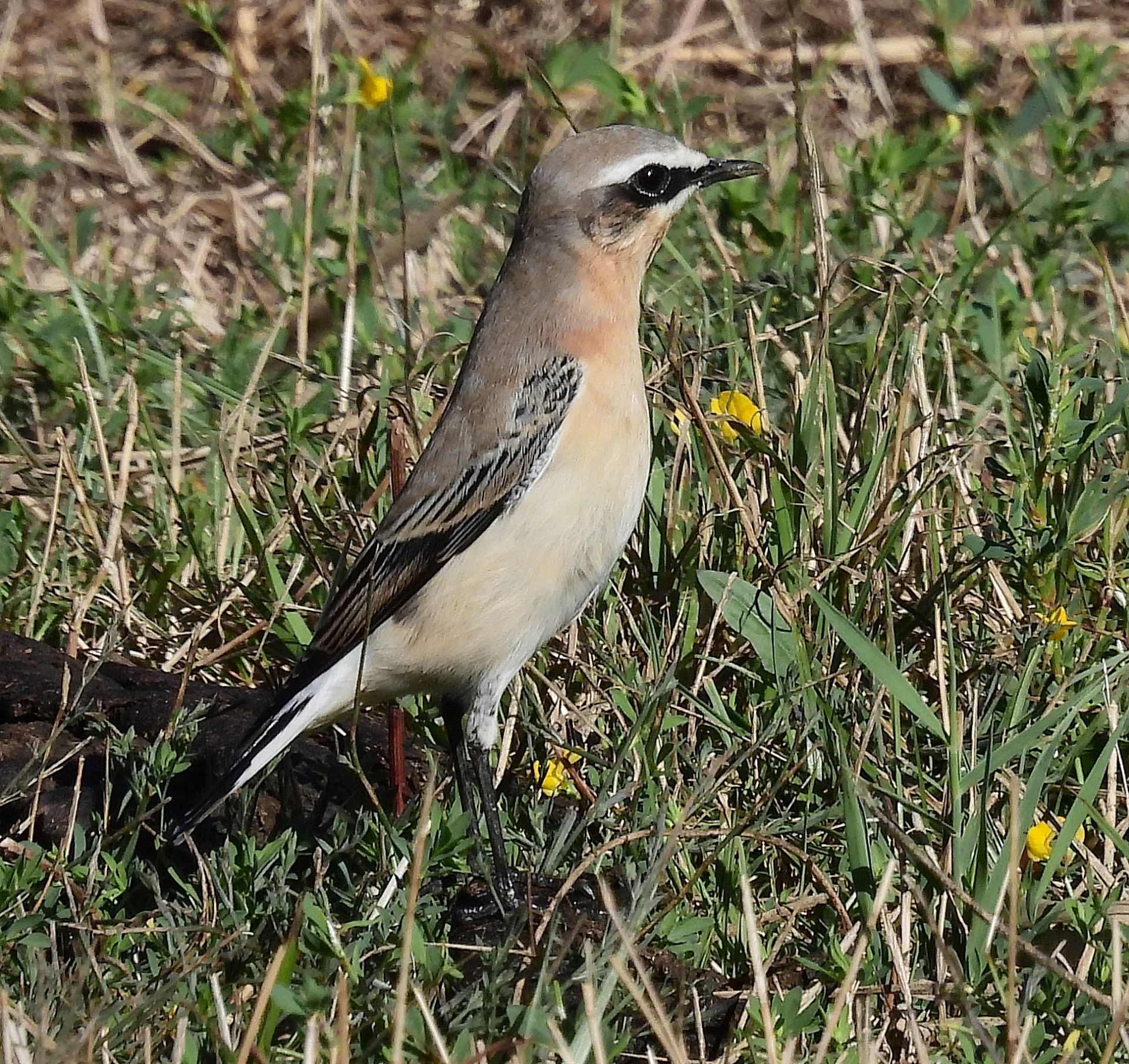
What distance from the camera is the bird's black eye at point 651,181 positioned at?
195 inches

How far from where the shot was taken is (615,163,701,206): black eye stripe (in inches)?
195

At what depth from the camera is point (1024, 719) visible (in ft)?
15.4

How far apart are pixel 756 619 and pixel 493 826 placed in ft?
3.05

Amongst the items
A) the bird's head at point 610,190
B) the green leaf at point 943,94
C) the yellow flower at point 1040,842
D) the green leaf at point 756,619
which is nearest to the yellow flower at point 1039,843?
the yellow flower at point 1040,842

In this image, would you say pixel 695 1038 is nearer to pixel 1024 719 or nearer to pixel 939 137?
pixel 1024 719

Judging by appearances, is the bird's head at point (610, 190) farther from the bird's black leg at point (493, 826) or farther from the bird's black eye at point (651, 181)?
the bird's black leg at point (493, 826)

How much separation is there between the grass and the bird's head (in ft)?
1.34

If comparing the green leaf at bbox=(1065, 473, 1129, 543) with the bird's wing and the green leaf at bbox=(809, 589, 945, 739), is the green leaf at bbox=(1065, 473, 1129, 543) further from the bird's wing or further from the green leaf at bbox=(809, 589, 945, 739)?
the bird's wing

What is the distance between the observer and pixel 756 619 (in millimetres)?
4875

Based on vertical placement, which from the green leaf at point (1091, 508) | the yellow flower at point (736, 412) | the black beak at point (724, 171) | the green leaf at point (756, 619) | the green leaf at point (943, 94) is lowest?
the green leaf at point (943, 94)

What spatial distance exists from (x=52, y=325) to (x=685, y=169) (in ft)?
9.52

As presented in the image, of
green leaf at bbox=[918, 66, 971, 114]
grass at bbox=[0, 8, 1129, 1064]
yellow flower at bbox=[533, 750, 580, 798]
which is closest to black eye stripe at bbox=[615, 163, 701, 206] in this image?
grass at bbox=[0, 8, 1129, 1064]

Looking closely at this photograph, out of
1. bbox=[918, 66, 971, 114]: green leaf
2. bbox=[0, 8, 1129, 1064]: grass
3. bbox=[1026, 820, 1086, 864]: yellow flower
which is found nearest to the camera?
bbox=[0, 8, 1129, 1064]: grass

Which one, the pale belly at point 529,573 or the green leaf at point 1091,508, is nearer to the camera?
the pale belly at point 529,573
